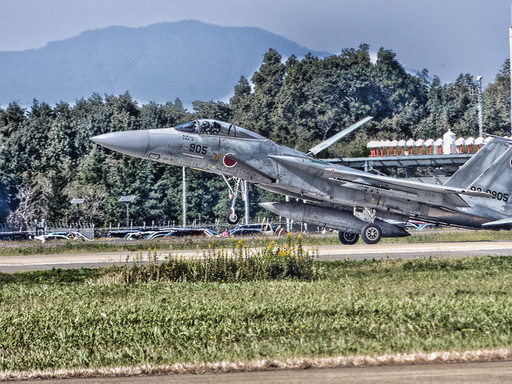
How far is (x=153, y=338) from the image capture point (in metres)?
8.90

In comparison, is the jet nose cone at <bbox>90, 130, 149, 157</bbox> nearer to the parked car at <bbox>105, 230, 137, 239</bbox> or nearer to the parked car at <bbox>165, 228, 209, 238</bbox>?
the parked car at <bbox>165, 228, 209, 238</bbox>

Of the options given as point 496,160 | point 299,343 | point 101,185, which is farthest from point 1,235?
point 299,343

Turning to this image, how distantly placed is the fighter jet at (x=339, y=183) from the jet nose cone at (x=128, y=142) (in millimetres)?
106

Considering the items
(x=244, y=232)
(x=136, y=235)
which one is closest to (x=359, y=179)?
(x=244, y=232)

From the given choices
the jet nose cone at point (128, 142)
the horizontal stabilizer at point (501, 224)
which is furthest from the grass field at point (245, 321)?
the horizontal stabilizer at point (501, 224)

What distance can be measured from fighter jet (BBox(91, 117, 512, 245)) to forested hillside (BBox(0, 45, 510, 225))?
31893 mm

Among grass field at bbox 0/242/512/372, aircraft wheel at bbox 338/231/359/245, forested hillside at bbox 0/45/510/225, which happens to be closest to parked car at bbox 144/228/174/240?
forested hillside at bbox 0/45/510/225

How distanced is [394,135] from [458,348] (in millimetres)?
69016

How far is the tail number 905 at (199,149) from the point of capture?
2208 cm

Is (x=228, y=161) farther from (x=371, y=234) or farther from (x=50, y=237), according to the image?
(x=50, y=237)

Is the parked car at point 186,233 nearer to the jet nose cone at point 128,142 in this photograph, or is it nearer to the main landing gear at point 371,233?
the main landing gear at point 371,233

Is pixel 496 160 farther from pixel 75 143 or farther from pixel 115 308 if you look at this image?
pixel 75 143

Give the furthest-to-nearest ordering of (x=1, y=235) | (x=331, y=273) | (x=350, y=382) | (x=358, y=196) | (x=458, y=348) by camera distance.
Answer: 1. (x=1, y=235)
2. (x=358, y=196)
3. (x=331, y=273)
4. (x=458, y=348)
5. (x=350, y=382)

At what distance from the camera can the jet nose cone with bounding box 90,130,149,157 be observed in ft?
70.6
